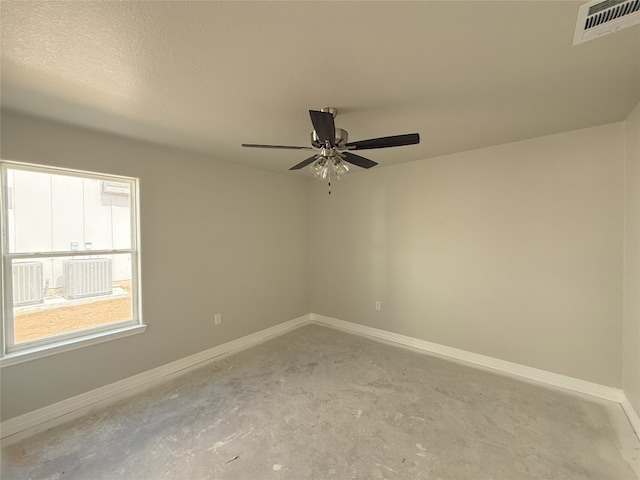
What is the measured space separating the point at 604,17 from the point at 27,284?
13.1 feet

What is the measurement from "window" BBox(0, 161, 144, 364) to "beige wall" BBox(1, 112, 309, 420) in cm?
12

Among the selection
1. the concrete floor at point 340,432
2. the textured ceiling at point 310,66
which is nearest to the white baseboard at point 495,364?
the concrete floor at point 340,432

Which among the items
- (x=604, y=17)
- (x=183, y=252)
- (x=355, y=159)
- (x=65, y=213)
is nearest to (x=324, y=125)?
(x=355, y=159)

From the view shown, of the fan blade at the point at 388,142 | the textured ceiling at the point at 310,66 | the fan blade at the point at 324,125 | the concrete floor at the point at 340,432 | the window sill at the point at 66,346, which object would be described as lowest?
the concrete floor at the point at 340,432

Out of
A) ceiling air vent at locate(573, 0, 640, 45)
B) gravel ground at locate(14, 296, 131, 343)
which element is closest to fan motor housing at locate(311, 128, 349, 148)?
ceiling air vent at locate(573, 0, 640, 45)

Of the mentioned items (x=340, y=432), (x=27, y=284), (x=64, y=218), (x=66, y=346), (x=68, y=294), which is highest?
(x=64, y=218)

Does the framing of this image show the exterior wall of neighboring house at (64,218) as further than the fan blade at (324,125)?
Yes

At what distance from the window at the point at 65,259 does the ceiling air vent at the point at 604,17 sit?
11.3 feet

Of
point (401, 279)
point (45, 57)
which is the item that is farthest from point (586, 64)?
point (45, 57)

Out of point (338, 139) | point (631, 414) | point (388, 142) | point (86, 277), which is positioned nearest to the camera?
point (388, 142)

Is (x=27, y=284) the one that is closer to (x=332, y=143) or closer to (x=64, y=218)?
(x=64, y=218)

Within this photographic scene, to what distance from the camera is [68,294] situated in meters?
2.39

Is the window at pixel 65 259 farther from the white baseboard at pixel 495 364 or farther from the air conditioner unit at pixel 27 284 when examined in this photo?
the white baseboard at pixel 495 364

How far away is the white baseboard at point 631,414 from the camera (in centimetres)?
200
